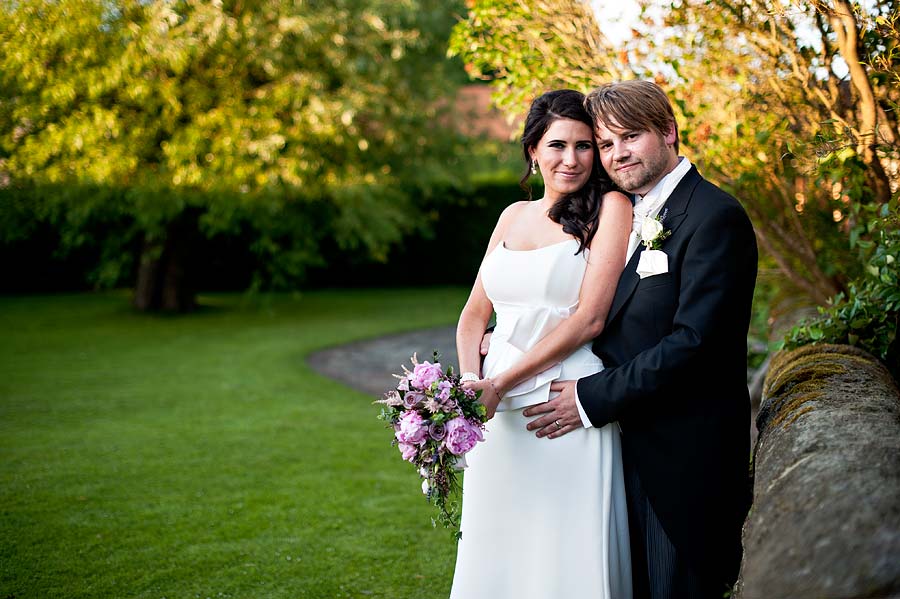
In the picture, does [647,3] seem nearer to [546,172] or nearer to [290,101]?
[546,172]

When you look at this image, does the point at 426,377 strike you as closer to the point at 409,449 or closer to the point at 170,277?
the point at 409,449

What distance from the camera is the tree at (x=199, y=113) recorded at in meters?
14.0

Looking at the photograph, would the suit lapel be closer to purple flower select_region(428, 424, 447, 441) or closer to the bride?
the bride

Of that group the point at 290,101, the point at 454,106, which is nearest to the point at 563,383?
the point at 290,101

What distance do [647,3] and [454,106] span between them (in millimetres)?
14256

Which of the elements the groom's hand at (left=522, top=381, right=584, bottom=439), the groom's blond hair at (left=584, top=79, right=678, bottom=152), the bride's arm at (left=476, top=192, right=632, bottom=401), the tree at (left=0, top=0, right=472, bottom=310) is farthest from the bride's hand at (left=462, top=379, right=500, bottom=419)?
the tree at (left=0, top=0, right=472, bottom=310)

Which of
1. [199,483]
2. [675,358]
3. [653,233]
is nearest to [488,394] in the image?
[675,358]

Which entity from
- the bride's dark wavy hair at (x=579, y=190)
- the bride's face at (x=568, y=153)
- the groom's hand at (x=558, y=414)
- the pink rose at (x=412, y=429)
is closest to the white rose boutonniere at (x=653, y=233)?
the bride's dark wavy hair at (x=579, y=190)

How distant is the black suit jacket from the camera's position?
2.58 metres

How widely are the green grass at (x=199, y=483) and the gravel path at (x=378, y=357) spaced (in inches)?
13.9

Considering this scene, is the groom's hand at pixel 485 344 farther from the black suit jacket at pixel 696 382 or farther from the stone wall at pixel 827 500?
the stone wall at pixel 827 500

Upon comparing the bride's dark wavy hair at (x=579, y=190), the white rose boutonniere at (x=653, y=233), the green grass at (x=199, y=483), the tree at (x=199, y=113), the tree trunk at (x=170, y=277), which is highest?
the tree at (x=199, y=113)

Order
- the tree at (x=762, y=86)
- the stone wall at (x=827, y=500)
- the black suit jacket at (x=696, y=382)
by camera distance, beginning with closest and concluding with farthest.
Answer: the stone wall at (x=827, y=500) < the black suit jacket at (x=696, y=382) < the tree at (x=762, y=86)

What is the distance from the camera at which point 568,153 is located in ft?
10.1
